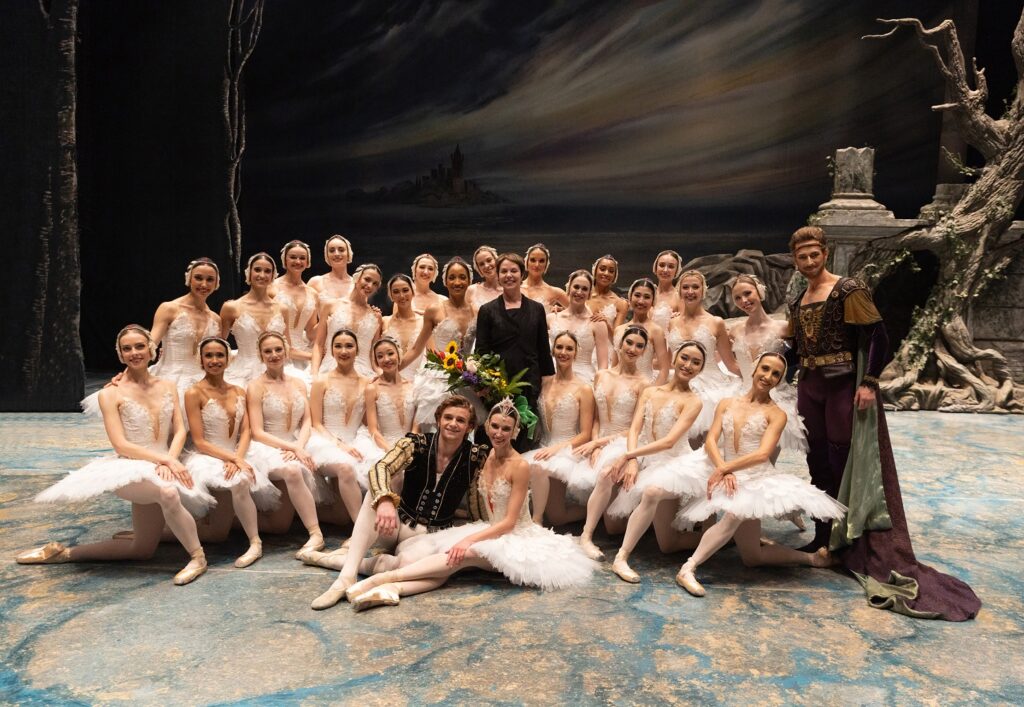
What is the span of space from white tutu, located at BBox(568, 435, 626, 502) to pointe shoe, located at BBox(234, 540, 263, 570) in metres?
1.67

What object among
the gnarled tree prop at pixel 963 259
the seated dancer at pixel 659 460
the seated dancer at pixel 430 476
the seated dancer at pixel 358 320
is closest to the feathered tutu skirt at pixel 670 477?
the seated dancer at pixel 659 460

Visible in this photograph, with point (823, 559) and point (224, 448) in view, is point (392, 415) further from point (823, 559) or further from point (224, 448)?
point (823, 559)

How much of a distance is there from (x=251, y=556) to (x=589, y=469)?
1815 mm

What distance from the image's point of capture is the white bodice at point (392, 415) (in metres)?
4.60

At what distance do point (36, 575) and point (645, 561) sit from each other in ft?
9.81

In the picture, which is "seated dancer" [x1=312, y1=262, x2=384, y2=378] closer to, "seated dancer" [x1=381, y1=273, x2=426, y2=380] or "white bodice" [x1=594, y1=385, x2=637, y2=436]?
"seated dancer" [x1=381, y1=273, x2=426, y2=380]

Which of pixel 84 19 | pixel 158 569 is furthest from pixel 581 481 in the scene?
pixel 84 19

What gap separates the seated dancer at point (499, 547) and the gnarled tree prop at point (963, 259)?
6.30 meters

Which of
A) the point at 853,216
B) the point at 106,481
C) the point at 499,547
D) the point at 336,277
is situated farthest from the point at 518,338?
the point at 853,216

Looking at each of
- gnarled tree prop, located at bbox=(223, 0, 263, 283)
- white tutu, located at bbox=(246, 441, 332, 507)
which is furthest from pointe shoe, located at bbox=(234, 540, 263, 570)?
gnarled tree prop, located at bbox=(223, 0, 263, 283)

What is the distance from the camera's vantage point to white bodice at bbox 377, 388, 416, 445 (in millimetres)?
4602

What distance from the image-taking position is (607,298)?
5.58 m

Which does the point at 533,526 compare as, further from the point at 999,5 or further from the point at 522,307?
the point at 999,5

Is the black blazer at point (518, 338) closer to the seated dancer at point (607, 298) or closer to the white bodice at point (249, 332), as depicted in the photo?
the seated dancer at point (607, 298)
